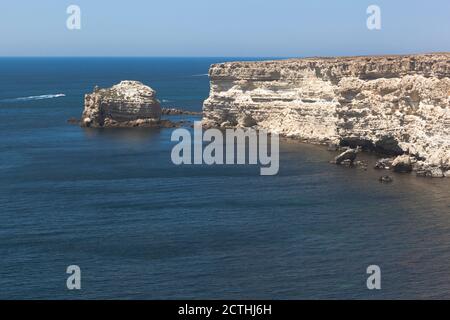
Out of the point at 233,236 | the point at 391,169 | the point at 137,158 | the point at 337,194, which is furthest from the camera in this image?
the point at 137,158

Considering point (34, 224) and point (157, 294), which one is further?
point (34, 224)

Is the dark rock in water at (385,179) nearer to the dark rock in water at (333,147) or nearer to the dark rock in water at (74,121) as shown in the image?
the dark rock in water at (333,147)

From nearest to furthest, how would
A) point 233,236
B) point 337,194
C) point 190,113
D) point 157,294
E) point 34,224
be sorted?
point 157,294
point 233,236
point 34,224
point 337,194
point 190,113

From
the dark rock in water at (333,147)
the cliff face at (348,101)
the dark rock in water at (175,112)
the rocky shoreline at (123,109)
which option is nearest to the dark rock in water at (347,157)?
the cliff face at (348,101)

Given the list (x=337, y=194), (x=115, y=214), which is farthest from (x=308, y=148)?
(x=115, y=214)

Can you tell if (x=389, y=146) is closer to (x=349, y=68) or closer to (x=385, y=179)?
(x=385, y=179)

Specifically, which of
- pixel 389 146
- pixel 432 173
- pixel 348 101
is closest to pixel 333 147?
pixel 348 101

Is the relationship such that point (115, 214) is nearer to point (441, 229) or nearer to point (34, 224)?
point (34, 224)

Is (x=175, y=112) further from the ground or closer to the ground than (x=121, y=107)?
closer to the ground
